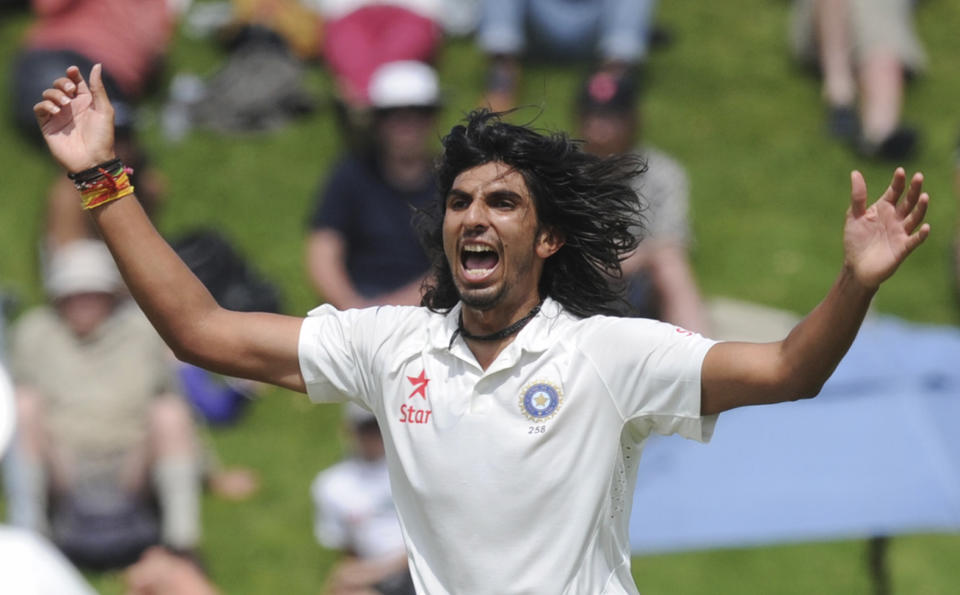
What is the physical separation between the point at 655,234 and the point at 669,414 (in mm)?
3426

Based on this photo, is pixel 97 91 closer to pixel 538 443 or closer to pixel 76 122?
pixel 76 122

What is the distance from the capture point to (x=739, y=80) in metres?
8.52

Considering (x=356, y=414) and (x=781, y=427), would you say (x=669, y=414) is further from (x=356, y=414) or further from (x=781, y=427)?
(x=356, y=414)

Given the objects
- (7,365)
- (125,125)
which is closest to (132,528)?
(7,365)

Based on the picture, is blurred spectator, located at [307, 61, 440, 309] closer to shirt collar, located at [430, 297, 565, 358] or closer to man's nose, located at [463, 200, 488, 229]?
shirt collar, located at [430, 297, 565, 358]

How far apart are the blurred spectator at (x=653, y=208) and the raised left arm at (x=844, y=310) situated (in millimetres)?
3272

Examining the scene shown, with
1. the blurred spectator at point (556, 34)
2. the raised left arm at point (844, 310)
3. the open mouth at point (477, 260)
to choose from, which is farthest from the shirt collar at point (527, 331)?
the blurred spectator at point (556, 34)

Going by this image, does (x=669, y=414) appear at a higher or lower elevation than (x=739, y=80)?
higher

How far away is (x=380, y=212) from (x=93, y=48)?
247 centimetres

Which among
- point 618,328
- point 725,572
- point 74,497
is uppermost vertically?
point 618,328

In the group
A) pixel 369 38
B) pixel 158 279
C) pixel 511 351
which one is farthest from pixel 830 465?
pixel 369 38

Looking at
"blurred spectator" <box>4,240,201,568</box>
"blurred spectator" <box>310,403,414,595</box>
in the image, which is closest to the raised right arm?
"blurred spectator" <box>310,403,414,595</box>

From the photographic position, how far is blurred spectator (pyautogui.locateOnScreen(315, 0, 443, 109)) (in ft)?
25.6

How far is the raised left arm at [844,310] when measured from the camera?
8.73 ft
